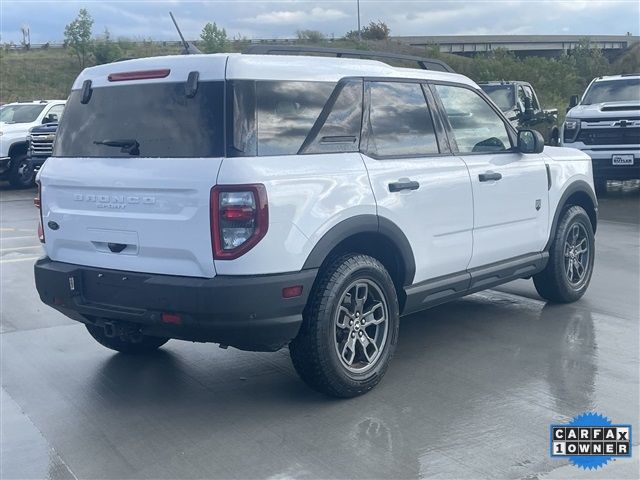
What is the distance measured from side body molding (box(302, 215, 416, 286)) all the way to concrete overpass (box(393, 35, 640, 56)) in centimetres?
6310

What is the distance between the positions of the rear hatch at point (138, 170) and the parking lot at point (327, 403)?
92cm

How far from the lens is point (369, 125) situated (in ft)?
17.0

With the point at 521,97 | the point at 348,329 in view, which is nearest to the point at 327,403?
the point at 348,329

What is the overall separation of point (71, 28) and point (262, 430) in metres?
46.1

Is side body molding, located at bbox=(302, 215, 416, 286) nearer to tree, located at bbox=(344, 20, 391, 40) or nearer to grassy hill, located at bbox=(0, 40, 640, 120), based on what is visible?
grassy hill, located at bbox=(0, 40, 640, 120)

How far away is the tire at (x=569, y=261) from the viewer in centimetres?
686

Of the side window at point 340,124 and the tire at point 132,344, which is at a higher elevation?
the side window at point 340,124

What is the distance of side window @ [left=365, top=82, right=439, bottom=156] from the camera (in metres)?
5.24

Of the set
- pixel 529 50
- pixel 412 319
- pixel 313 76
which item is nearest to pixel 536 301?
→ pixel 412 319

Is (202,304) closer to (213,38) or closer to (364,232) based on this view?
(364,232)

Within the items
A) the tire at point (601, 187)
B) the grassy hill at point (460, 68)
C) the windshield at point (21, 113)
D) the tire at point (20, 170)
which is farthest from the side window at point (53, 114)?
the grassy hill at point (460, 68)

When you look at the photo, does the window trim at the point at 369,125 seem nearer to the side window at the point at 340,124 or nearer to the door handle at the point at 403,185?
the side window at the point at 340,124

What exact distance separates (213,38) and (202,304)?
40613 mm

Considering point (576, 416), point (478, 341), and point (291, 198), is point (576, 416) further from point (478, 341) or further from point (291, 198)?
point (291, 198)
